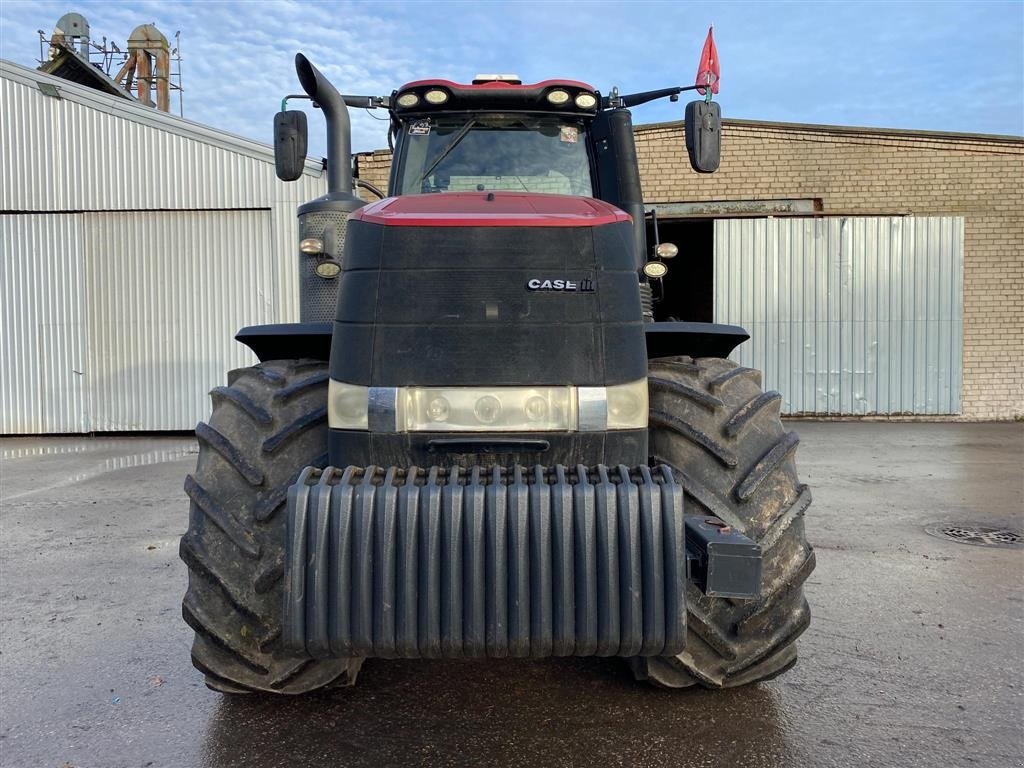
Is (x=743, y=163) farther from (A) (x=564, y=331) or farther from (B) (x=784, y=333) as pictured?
(A) (x=564, y=331)

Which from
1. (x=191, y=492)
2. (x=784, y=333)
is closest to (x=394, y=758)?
(x=191, y=492)

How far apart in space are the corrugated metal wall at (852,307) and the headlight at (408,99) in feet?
32.9

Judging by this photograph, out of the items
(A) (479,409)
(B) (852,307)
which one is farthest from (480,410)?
(B) (852,307)

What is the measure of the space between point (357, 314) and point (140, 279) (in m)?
11.0

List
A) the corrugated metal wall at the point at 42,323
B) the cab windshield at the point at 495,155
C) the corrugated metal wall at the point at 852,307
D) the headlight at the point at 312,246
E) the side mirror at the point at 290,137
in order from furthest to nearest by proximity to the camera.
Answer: the corrugated metal wall at the point at 852,307 < the corrugated metal wall at the point at 42,323 < the headlight at the point at 312,246 < the side mirror at the point at 290,137 < the cab windshield at the point at 495,155

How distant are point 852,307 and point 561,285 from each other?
11747mm

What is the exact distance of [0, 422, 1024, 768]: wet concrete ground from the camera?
8.82 feet

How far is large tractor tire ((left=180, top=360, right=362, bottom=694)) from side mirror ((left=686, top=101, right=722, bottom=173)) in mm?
2314

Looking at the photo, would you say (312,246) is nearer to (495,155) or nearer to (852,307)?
(495,155)

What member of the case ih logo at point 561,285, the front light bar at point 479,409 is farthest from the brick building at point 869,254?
the front light bar at point 479,409

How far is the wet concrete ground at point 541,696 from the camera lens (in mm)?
2689

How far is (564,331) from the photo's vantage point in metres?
2.63

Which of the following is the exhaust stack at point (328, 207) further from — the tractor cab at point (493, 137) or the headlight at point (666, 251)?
the headlight at point (666, 251)

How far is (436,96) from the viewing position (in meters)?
3.91
